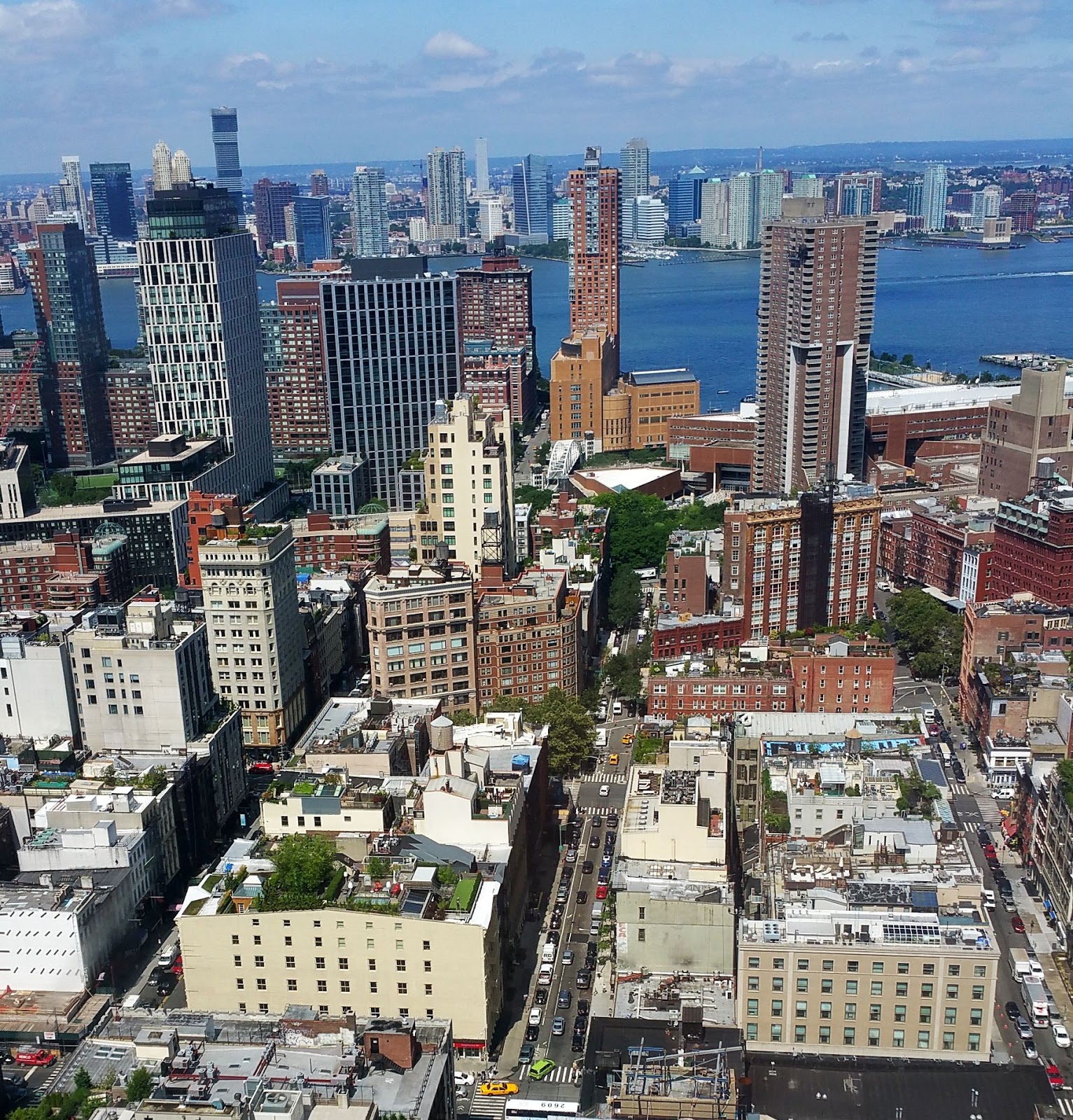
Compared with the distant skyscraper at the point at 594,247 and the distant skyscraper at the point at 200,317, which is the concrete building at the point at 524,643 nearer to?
the distant skyscraper at the point at 200,317

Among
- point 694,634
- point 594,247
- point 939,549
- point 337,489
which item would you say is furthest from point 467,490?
point 594,247

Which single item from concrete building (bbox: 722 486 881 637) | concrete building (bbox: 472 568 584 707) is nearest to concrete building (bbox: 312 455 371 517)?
concrete building (bbox: 472 568 584 707)

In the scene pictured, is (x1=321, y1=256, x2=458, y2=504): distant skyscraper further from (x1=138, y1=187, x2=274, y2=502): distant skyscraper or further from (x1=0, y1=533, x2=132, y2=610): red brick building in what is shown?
(x1=0, y1=533, x2=132, y2=610): red brick building

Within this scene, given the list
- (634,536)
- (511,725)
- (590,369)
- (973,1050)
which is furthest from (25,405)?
(973,1050)

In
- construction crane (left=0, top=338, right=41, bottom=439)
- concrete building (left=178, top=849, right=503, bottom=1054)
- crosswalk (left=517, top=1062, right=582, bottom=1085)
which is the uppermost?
construction crane (left=0, top=338, right=41, bottom=439)

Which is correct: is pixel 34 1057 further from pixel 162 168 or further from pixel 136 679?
pixel 162 168

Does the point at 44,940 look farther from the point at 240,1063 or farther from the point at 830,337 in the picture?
the point at 830,337

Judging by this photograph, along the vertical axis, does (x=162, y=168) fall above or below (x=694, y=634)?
above
